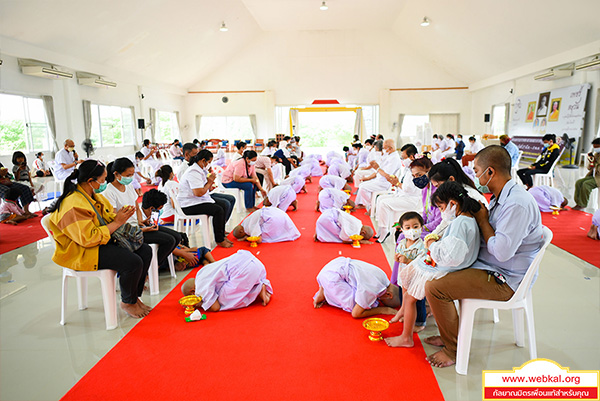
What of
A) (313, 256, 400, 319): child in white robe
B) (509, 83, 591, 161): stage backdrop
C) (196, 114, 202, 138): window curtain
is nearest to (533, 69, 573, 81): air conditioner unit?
(509, 83, 591, 161): stage backdrop

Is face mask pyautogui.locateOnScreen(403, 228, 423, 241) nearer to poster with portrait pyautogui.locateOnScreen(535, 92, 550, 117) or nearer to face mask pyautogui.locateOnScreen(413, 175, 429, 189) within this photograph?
face mask pyautogui.locateOnScreen(413, 175, 429, 189)

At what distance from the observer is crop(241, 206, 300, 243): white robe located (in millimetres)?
5227

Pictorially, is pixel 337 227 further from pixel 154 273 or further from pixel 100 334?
pixel 100 334

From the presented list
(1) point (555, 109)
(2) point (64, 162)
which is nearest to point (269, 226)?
(2) point (64, 162)

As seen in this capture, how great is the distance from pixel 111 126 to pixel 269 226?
381 inches

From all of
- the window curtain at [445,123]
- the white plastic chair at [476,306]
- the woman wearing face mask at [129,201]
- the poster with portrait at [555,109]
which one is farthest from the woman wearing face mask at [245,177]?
the window curtain at [445,123]

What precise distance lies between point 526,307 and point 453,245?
2.32ft

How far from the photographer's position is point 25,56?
8.48 m

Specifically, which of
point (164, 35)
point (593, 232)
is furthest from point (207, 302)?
point (164, 35)

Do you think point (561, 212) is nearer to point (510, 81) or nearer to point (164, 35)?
point (510, 81)

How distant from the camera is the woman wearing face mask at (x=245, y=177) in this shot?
6965 millimetres

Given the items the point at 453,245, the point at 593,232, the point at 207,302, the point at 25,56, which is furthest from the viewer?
the point at 25,56

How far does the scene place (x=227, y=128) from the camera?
19203 mm

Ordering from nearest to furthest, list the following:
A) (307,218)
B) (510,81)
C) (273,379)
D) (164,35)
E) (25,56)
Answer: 1. (273,379)
2. (307,218)
3. (25,56)
4. (164,35)
5. (510,81)
